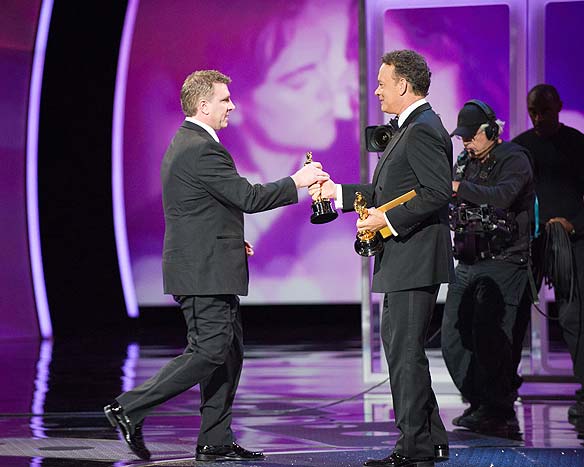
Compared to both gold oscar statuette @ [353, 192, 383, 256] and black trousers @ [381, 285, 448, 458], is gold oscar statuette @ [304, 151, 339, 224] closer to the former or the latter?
gold oscar statuette @ [353, 192, 383, 256]

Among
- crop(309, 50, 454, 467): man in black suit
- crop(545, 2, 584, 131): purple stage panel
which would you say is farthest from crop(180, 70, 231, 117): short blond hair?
crop(545, 2, 584, 131): purple stage panel

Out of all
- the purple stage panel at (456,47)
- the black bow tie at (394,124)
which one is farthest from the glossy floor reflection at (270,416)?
the purple stage panel at (456,47)

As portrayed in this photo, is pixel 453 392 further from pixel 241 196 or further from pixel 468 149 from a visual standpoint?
pixel 241 196

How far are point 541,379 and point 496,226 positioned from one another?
1.72 m

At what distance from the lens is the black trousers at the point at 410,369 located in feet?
14.4

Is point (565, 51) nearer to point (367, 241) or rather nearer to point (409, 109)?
point (409, 109)

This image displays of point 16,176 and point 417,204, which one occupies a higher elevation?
point 16,176

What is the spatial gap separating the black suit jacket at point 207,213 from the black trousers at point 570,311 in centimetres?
183

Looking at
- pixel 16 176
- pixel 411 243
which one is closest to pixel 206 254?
pixel 411 243

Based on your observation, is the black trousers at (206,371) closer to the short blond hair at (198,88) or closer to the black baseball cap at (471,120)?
the short blond hair at (198,88)

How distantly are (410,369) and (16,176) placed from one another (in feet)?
22.9

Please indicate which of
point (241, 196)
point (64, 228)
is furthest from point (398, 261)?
point (64, 228)

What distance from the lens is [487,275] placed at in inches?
226

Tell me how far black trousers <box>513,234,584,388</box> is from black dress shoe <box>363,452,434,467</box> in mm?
1678
